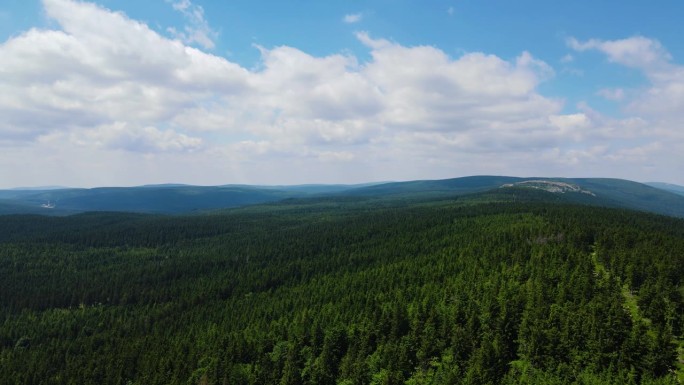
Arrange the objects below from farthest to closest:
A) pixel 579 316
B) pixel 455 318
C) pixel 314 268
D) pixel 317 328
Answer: pixel 314 268, pixel 317 328, pixel 455 318, pixel 579 316

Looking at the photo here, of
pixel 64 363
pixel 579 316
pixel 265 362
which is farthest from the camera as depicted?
pixel 64 363

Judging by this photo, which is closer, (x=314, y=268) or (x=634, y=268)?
(x=634, y=268)

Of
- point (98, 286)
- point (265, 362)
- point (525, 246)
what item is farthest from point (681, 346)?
point (98, 286)

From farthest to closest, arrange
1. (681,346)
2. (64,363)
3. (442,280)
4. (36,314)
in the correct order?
(36,314) → (442,280) → (64,363) → (681,346)

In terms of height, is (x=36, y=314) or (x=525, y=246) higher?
(x=525, y=246)

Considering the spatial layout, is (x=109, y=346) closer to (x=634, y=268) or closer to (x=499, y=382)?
(x=499, y=382)

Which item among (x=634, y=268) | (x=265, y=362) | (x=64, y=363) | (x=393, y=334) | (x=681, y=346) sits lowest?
(x=64, y=363)

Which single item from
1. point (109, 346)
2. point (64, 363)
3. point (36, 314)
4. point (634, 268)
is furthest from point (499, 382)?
point (36, 314)

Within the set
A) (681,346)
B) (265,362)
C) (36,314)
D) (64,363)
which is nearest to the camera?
(681,346)

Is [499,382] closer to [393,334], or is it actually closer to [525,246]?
[393,334]
